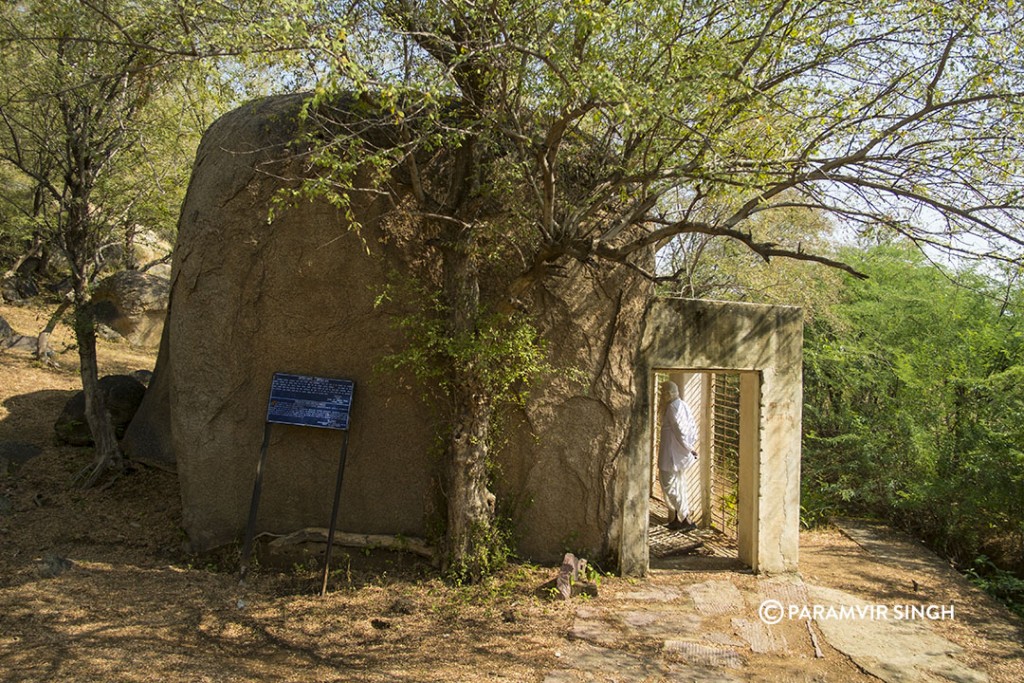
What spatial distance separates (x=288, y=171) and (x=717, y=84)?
3.76 meters

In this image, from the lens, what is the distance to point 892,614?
263 inches

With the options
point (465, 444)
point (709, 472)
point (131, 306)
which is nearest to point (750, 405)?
point (709, 472)

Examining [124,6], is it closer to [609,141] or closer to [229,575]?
[609,141]

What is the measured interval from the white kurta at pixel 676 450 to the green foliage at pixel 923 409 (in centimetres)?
195

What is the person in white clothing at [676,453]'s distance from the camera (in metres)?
8.92

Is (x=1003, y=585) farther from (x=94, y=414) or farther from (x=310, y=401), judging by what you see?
(x=94, y=414)

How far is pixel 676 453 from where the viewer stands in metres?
8.94

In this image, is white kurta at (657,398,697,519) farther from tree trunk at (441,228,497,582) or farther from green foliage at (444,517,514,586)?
tree trunk at (441,228,497,582)

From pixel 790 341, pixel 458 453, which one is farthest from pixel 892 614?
pixel 458 453

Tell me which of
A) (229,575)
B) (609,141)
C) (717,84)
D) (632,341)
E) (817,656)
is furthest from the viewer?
(632,341)

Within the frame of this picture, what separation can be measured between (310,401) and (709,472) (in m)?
5.18

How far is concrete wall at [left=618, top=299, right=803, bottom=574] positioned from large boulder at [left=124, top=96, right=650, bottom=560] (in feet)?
1.33

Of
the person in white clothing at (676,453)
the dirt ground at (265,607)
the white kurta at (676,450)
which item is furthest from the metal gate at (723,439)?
the dirt ground at (265,607)

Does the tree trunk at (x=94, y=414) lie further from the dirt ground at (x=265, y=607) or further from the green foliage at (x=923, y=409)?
the green foliage at (x=923, y=409)
